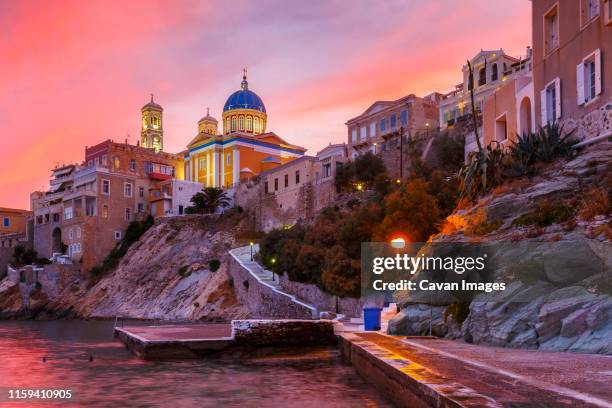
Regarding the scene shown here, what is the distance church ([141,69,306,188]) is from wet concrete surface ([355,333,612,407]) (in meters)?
56.7

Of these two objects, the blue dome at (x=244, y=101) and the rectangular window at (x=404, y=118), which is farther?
the blue dome at (x=244, y=101)

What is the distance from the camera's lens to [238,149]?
69.0 m

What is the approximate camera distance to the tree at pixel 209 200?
6450 cm

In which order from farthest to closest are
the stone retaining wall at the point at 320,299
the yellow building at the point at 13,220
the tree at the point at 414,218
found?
the yellow building at the point at 13,220 < the stone retaining wall at the point at 320,299 < the tree at the point at 414,218

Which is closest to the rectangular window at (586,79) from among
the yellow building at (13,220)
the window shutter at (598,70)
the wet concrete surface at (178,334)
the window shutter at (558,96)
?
the window shutter at (598,70)

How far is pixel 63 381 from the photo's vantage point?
47.3ft

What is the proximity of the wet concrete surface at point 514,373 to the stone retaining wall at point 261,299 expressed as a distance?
1708 cm

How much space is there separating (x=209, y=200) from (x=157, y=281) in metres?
11.7

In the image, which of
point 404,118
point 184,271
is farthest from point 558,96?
point 184,271

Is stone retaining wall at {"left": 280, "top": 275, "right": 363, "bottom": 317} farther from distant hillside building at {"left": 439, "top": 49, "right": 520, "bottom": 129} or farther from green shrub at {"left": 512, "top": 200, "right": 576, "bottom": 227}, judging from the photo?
distant hillside building at {"left": 439, "top": 49, "right": 520, "bottom": 129}

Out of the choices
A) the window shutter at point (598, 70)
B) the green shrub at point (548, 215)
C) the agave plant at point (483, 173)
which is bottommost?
the green shrub at point (548, 215)

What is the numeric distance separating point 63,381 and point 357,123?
4596cm

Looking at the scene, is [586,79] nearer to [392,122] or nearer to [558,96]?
[558,96]

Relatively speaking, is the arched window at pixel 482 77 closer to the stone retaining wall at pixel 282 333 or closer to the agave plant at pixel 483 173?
the agave plant at pixel 483 173
